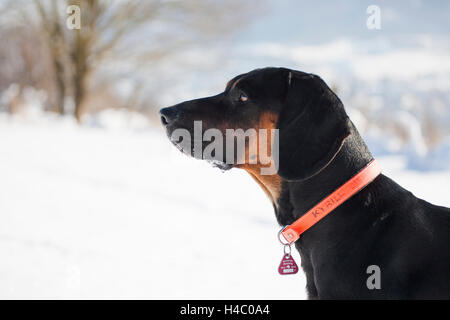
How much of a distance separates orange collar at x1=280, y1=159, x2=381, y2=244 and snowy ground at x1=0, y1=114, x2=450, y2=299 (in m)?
1.41

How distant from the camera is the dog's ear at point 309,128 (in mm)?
1971

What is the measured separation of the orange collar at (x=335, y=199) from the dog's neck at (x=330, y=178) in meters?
0.07

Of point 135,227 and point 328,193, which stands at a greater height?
point 328,193

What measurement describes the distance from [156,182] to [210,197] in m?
1.18

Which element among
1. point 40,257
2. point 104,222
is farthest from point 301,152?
point 104,222

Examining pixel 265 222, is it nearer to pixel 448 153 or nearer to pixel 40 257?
pixel 40 257

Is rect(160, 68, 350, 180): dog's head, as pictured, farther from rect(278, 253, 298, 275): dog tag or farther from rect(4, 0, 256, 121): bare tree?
rect(4, 0, 256, 121): bare tree

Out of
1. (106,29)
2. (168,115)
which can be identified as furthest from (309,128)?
(106,29)

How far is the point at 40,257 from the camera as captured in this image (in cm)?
364

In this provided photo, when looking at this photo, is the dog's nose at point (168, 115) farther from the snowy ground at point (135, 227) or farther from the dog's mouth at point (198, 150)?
the snowy ground at point (135, 227)

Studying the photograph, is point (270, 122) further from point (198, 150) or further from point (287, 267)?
point (287, 267)

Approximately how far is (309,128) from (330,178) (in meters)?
0.28

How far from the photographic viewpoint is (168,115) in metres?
2.22
